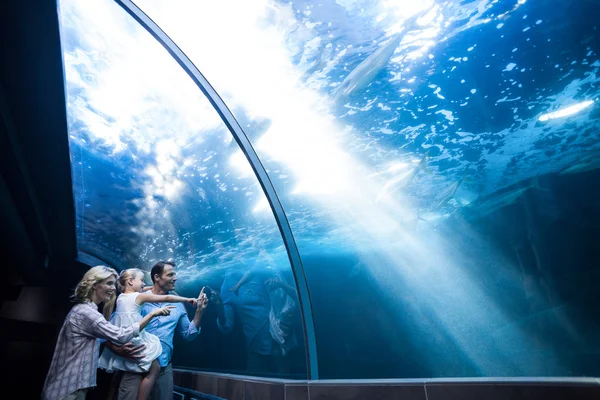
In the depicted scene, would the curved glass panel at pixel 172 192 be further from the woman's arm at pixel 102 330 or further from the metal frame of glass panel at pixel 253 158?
the woman's arm at pixel 102 330

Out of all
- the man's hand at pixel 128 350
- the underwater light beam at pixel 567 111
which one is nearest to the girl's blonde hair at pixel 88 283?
the man's hand at pixel 128 350

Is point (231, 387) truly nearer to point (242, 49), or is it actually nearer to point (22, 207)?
point (22, 207)

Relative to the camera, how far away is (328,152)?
36.1 ft

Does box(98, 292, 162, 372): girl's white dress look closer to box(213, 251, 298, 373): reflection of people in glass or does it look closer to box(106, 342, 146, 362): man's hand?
box(106, 342, 146, 362): man's hand

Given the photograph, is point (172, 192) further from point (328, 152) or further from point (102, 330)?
point (102, 330)

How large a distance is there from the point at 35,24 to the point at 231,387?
181 inches

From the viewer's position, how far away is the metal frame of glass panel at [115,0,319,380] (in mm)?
3336

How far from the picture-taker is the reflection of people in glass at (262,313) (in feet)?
40.5

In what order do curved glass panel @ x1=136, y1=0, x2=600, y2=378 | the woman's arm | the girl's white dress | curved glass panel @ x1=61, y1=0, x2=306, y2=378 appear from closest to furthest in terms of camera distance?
the woman's arm
the girl's white dress
curved glass panel @ x1=61, y1=0, x2=306, y2=378
curved glass panel @ x1=136, y1=0, x2=600, y2=378

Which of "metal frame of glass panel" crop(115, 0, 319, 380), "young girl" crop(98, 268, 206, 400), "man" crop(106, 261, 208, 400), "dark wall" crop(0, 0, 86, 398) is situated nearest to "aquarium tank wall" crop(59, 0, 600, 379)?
"metal frame of glass panel" crop(115, 0, 319, 380)

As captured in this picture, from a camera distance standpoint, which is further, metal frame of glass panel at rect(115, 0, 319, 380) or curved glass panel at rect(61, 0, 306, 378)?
curved glass panel at rect(61, 0, 306, 378)

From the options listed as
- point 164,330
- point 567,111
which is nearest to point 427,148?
point 567,111

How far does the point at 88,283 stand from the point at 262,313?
11.4m

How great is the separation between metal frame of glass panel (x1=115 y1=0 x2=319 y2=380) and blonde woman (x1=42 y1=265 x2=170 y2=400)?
2018 millimetres
